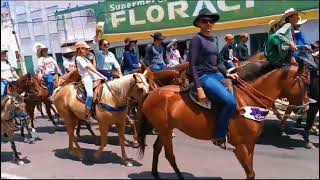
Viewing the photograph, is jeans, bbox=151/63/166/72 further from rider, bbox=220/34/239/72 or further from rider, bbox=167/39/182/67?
rider, bbox=220/34/239/72

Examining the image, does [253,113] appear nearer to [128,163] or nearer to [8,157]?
[128,163]

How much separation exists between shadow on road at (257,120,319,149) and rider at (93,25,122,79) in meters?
3.17

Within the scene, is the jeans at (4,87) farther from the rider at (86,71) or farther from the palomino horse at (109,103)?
the rider at (86,71)

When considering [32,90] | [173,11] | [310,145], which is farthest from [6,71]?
[173,11]

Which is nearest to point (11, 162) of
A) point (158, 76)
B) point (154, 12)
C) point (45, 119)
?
point (158, 76)

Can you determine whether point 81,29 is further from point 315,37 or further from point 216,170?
point 216,170

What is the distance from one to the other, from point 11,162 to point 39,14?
21.2 meters

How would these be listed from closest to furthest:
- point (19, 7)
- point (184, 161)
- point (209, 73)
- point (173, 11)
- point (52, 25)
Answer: point (209, 73), point (184, 161), point (173, 11), point (52, 25), point (19, 7)

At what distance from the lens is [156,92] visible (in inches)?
247

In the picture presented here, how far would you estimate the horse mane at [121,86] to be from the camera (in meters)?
7.21

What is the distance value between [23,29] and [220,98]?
84.8 ft

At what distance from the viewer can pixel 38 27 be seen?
27.9 metres

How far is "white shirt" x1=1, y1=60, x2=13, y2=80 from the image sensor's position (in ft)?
27.1

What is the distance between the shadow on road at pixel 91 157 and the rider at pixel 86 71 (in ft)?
2.66
